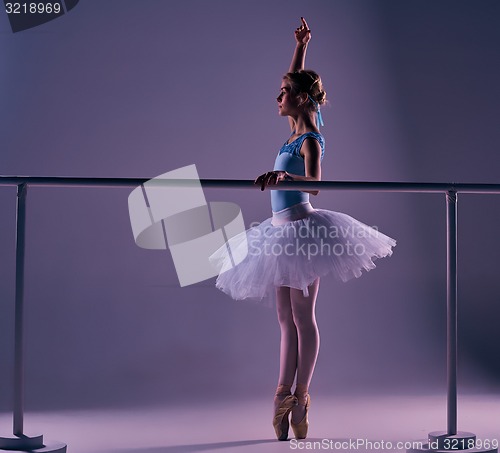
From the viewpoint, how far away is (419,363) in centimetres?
381

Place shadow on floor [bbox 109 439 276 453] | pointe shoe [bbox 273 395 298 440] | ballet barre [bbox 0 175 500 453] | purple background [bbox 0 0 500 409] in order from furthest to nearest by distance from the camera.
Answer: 1. purple background [bbox 0 0 500 409]
2. pointe shoe [bbox 273 395 298 440]
3. shadow on floor [bbox 109 439 276 453]
4. ballet barre [bbox 0 175 500 453]

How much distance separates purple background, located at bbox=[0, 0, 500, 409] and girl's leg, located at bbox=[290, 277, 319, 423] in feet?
2.48

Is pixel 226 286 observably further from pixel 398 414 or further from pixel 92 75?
pixel 92 75

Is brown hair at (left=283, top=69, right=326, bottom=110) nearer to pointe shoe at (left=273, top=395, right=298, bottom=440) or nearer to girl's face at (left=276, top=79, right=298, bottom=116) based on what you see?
girl's face at (left=276, top=79, right=298, bottom=116)

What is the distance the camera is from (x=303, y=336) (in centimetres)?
279

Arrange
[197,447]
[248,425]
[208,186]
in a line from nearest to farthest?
[208,186] < [197,447] < [248,425]

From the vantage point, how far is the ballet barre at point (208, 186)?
2.46 m

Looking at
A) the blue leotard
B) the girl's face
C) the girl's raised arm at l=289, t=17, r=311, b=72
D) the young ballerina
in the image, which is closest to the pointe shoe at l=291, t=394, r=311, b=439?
the young ballerina

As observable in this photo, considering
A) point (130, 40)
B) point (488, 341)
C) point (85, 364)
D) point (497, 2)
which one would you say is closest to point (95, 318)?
point (85, 364)

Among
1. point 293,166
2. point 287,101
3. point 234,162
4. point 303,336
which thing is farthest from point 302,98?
point 234,162

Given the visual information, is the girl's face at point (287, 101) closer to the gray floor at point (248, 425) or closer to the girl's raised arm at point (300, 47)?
the girl's raised arm at point (300, 47)

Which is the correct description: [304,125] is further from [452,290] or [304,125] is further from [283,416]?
[283,416]

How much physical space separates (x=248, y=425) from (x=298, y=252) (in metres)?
0.67

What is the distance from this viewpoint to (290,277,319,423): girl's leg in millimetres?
2781
